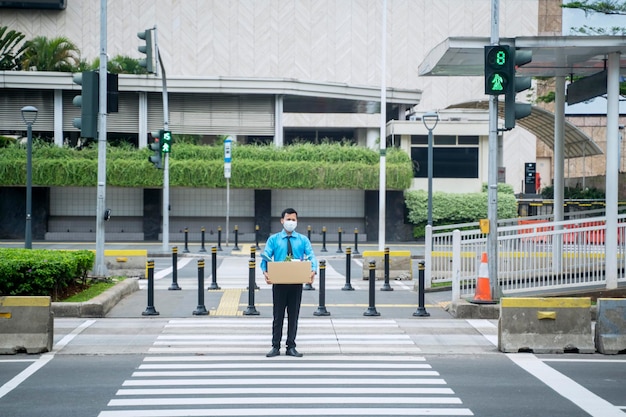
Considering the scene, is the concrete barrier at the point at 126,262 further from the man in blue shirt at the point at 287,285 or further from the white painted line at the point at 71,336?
the man in blue shirt at the point at 287,285

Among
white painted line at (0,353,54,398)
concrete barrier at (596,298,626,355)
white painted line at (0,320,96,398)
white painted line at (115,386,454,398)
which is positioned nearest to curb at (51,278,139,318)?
white painted line at (0,320,96,398)

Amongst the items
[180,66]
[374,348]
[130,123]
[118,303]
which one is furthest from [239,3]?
[374,348]

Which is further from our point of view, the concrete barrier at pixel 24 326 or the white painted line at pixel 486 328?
the white painted line at pixel 486 328

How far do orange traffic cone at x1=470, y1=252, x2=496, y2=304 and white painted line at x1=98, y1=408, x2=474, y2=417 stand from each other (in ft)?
23.4

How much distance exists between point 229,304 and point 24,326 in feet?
18.8

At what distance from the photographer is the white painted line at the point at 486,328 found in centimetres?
1432

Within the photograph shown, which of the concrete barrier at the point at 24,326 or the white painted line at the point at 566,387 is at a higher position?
the concrete barrier at the point at 24,326

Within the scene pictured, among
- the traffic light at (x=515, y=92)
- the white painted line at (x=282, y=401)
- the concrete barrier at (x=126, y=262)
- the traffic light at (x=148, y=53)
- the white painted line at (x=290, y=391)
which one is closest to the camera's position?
the white painted line at (x=282, y=401)

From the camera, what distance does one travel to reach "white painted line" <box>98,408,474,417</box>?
933 cm

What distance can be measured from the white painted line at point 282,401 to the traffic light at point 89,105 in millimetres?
11546

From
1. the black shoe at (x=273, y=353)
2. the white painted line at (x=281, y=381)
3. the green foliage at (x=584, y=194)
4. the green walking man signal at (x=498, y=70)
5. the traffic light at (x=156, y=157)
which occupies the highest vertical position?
the green walking man signal at (x=498, y=70)

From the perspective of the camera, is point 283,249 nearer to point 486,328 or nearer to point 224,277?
point 486,328

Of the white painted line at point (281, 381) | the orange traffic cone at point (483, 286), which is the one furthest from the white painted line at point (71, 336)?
the orange traffic cone at point (483, 286)

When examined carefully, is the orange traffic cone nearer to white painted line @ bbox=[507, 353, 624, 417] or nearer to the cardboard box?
white painted line @ bbox=[507, 353, 624, 417]
